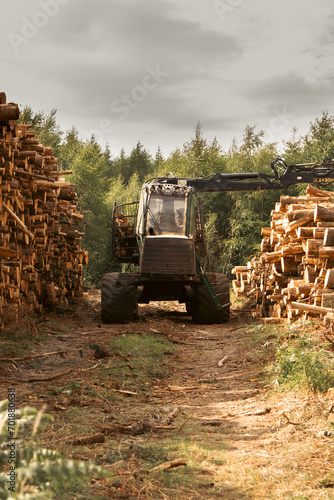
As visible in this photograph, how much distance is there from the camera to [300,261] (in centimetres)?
1216

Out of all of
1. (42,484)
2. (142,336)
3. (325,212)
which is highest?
(325,212)

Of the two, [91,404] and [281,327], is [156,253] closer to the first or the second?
[281,327]

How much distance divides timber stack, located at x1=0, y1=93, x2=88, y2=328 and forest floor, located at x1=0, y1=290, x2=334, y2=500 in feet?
3.68


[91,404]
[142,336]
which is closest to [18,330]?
[142,336]

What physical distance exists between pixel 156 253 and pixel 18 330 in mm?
4146

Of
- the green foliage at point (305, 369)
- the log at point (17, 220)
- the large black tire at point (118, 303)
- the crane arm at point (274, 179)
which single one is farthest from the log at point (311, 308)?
the crane arm at point (274, 179)

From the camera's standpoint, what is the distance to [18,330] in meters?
10.3

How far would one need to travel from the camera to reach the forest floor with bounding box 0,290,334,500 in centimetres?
386

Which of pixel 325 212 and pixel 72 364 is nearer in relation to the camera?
pixel 72 364

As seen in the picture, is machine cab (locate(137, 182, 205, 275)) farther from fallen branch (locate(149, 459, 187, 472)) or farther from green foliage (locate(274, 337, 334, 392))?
fallen branch (locate(149, 459, 187, 472))

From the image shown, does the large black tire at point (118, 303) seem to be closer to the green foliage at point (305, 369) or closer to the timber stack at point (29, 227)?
the timber stack at point (29, 227)

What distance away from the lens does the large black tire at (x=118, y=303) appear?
1321cm

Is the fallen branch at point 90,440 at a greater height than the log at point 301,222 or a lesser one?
lesser

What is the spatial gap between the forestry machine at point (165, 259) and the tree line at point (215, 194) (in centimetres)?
1842
